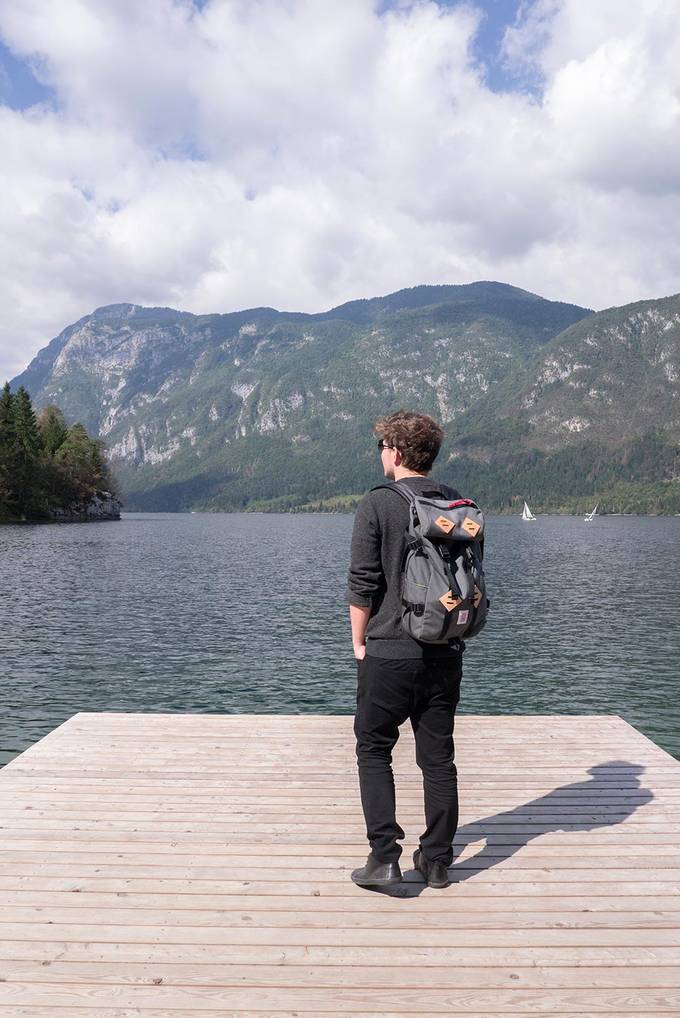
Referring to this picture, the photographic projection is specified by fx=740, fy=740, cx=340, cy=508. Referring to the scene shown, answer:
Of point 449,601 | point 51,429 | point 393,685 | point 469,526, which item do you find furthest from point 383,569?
point 51,429

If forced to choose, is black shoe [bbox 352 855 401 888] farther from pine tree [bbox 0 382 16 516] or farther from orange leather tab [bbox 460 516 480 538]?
pine tree [bbox 0 382 16 516]

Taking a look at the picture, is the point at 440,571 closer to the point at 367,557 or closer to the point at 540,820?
the point at 367,557

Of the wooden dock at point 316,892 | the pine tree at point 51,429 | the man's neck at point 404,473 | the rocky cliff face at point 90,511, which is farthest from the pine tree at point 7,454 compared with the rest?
the man's neck at point 404,473

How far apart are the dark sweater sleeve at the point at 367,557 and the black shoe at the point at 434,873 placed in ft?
6.14

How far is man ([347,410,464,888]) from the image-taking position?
4957 mm

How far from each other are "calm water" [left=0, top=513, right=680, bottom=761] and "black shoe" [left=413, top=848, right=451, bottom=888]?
33.0ft

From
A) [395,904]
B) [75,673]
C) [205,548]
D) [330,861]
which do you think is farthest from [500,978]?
[205,548]

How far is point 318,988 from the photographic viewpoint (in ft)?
13.0

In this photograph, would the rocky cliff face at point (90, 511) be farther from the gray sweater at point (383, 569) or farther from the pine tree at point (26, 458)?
the gray sweater at point (383, 569)

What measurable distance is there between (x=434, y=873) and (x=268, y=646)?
19360mm

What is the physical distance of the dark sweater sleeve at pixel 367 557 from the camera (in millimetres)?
4980

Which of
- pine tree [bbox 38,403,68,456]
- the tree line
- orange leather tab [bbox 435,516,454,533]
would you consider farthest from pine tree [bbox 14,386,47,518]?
orange leather tab [bbox 435,516,454,533]

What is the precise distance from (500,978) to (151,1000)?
6.11ft

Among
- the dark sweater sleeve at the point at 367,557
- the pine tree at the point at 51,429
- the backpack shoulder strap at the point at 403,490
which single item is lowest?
the dark sweater sleeve at the point at 367,557
